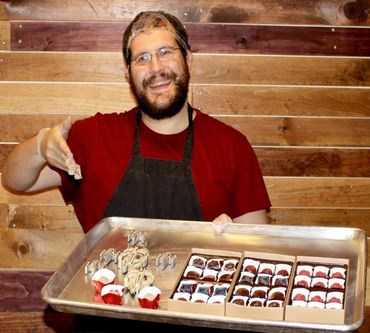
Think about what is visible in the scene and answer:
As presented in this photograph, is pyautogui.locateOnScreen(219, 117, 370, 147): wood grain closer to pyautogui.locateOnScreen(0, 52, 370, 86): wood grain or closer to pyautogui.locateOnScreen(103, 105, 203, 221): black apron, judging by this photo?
pyautogui.locateOnScreen(0, 52, 370, 86): wood grain

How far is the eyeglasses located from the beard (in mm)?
61

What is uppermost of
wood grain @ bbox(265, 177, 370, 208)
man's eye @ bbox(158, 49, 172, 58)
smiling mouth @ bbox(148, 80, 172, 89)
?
man's eye @ bbox(158, 49, 172, 58)

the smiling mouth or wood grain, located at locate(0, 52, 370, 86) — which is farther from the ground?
the smiling mouth

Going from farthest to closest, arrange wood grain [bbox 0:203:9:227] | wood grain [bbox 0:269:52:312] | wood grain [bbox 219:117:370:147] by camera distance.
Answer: wood grain [bbox 0:269:52:312]
wood grain [bbox 0:203:9:227]
wood grain [bbox 219:117:370:147]

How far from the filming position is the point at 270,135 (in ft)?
9.80

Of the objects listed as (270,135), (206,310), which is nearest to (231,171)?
(270,135)

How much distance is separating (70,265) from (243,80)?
1304 millimetres

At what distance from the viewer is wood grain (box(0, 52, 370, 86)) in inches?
115

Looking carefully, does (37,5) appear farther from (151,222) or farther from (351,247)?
(351,247)

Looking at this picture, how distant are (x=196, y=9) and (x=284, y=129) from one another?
66 centimetres

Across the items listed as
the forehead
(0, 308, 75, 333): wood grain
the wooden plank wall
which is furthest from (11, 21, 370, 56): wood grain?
(0, 308, 75, 333): wood grain

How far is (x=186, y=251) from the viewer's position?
2.16m

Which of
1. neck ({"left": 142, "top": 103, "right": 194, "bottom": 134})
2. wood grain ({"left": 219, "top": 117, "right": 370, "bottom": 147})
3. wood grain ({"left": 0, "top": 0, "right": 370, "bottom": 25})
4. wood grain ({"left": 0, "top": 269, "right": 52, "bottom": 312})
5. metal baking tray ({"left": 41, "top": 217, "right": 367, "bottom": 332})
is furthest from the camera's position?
wood grain ({"left": 0, "top": 269, "right": 52, "bottom": 312})

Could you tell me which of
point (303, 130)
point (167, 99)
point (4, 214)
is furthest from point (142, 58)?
point (4, 214)
